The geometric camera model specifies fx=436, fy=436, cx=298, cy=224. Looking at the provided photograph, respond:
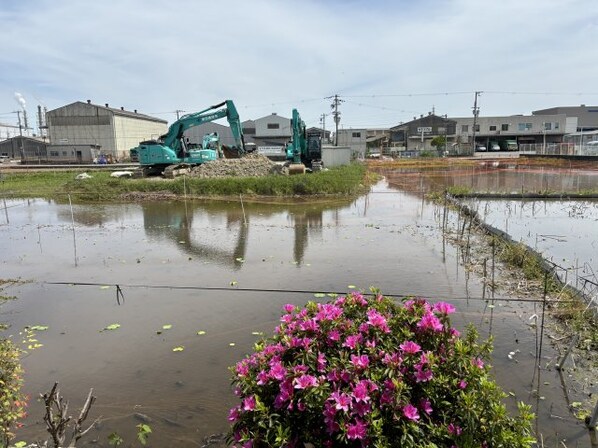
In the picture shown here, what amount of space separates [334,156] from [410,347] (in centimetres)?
3134

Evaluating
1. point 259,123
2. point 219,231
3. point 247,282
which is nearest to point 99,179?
point 219,231

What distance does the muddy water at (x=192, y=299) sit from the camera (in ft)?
14.6

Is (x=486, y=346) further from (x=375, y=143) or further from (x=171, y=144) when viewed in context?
(x=375, y=143)

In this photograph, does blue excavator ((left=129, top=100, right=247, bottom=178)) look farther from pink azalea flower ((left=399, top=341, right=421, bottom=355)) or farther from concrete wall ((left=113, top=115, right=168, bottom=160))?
concrete wall ((left=113, top=115, right=168, bottom=160))

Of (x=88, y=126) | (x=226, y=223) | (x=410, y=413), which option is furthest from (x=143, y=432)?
(x=88, y=126)

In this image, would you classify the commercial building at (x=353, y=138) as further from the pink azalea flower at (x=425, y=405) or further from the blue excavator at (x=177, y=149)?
the pink azalea flower at (x=425, y=405)

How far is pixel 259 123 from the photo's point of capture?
65438 mm

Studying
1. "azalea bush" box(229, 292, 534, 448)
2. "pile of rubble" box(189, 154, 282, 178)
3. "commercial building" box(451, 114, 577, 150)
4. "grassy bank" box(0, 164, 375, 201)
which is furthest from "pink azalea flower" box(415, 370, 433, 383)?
"commercial building" box(451, 114, 577, 150)

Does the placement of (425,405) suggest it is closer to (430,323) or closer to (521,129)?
(430,323)

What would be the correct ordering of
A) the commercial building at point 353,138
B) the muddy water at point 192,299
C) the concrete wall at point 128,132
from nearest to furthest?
the muddy water at point 192,299 < the concrete wall at point 128,132 < the commercial building at point 353,138

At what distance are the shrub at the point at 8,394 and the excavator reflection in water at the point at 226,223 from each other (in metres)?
5.65

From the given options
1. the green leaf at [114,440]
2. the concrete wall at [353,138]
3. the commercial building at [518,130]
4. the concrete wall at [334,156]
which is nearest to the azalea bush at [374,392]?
the green leaf at [114,440]

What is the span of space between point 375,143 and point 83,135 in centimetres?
4455

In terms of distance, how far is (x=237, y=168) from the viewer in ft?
85.0
